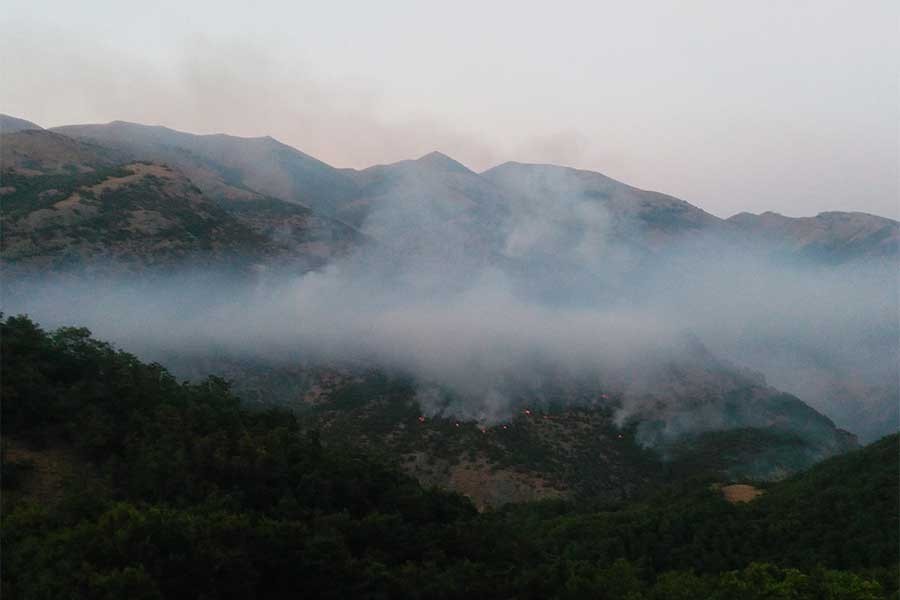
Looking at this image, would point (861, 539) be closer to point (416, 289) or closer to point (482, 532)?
point (482, 532)

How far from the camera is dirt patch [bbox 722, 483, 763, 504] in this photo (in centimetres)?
6545

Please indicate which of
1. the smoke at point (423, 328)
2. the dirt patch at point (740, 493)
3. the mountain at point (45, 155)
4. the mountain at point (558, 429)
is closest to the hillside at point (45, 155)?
the mountain at point (45, 155)

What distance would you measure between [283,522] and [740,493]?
5344cm

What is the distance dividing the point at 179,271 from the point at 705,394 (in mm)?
89434

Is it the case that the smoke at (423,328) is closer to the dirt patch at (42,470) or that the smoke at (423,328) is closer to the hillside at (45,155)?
the hillside at (45,155)

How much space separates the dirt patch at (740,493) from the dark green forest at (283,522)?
13.7 feet

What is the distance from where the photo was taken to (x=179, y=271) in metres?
107

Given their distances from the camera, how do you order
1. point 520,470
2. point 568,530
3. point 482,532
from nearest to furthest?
1. point 482,532
2. point 568,530
3. point 520,470

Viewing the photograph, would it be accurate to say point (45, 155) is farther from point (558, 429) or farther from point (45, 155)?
point (558, 429)

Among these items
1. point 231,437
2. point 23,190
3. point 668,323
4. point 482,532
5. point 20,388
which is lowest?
point 482,532

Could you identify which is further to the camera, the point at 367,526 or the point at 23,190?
the point at 23,190

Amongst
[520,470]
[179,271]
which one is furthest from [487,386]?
[179,271]

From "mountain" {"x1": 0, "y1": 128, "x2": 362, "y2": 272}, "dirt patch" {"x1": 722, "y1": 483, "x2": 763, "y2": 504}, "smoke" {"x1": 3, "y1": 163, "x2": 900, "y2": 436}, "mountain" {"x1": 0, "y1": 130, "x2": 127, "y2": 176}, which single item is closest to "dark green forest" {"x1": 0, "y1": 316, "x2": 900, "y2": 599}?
"dirt patch" {"x1": 722, "y1": 483, "x2": 763, "y2": 504}

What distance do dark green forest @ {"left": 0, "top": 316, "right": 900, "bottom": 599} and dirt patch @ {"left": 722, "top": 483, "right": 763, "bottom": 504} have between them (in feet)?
13.7
